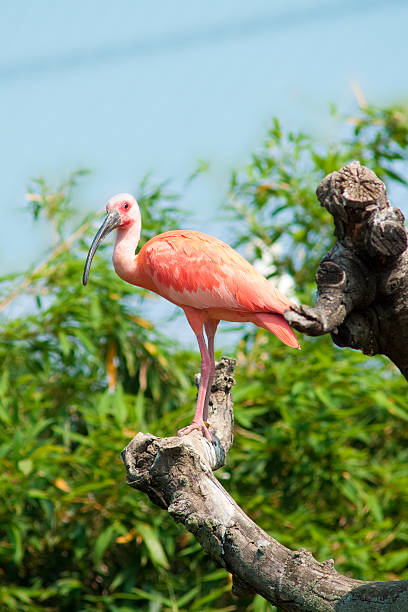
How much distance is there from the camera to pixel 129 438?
4727mm

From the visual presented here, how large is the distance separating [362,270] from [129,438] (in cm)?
287

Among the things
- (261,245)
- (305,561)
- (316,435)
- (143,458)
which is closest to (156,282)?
(143,458)

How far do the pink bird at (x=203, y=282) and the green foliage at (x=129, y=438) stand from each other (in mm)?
1738

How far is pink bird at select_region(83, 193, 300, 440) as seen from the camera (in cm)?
274

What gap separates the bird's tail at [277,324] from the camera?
2640 mm

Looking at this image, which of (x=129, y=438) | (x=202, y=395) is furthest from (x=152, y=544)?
(x=202, y=395)

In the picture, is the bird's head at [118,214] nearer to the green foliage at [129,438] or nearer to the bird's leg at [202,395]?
the bird's leg at [202,395]

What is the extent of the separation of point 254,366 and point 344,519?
3.90ft

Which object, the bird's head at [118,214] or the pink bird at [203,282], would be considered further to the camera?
the bird's head at [118,214]

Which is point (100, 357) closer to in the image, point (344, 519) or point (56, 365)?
point (56, 365)

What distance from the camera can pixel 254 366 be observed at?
5660 mm

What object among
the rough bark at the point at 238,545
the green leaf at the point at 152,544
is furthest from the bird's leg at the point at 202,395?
the green leaf at the point at 152,544

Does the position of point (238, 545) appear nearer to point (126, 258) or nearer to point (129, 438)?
point (126, 258)

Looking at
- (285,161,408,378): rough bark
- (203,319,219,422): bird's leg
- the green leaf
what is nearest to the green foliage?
the green leaf
